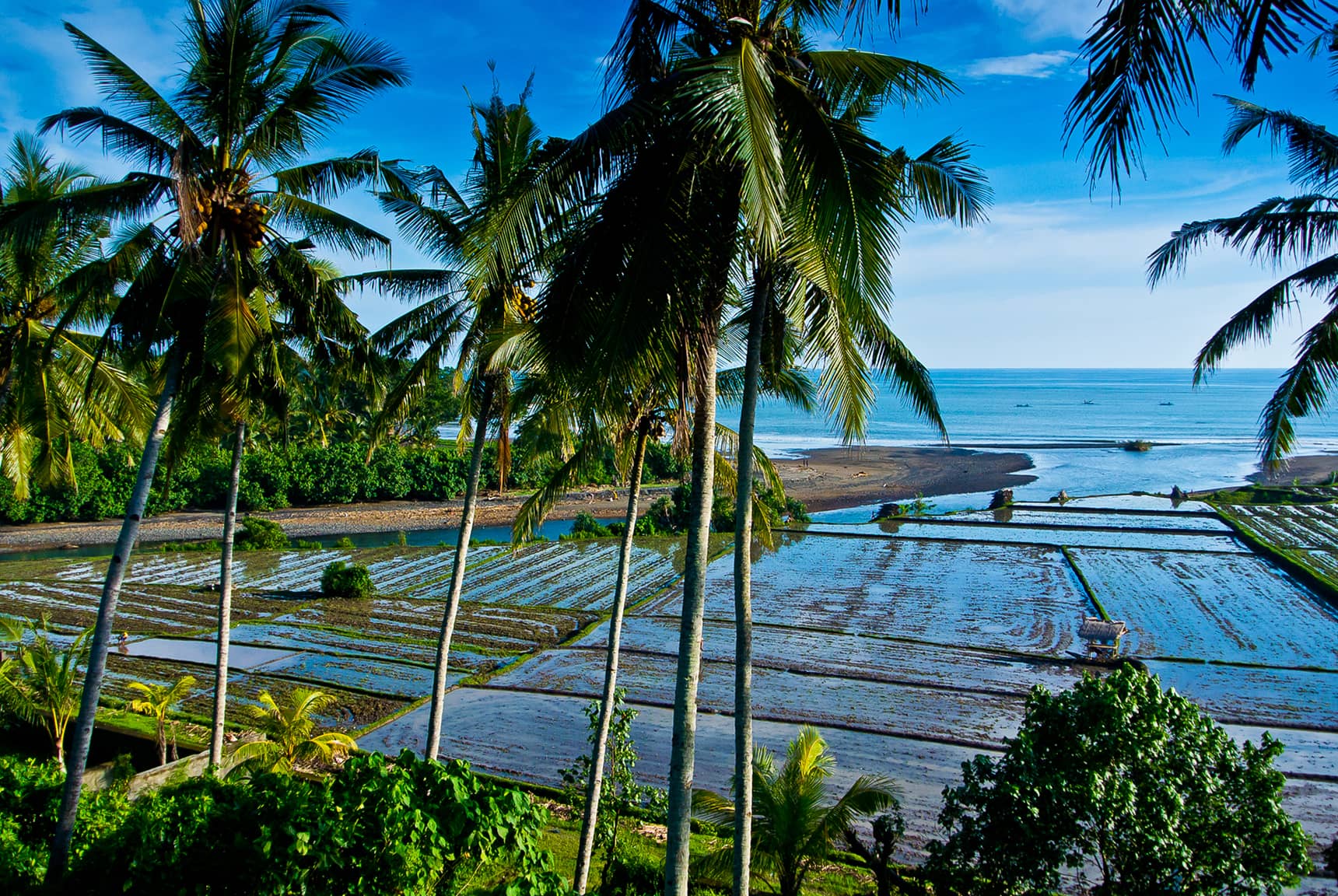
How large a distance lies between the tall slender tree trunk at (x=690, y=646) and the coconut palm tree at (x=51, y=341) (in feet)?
24.2

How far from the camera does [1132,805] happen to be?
318 inches

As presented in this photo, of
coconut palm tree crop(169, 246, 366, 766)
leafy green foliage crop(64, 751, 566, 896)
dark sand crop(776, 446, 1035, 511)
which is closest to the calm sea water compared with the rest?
dark sand crop(776, 446, 1035, 511)

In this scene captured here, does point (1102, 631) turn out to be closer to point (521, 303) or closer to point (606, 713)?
point (606, 713)

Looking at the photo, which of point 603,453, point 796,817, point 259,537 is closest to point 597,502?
point 259,537

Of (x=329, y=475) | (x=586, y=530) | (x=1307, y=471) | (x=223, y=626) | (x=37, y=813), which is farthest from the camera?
(x=1307, y=471)

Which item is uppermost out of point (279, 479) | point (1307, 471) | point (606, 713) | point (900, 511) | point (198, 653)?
point (1307, 471)

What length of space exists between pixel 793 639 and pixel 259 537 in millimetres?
26738

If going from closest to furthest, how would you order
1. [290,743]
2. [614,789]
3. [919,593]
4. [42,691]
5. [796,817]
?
1. [796,817]
2. [614,789]
3. [290,743]
4. [42,691]
5. [919,593]

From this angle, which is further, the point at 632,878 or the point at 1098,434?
the point at 1098,434

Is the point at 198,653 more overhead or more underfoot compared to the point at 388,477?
more underfoot

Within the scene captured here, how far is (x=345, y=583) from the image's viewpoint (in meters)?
29.7

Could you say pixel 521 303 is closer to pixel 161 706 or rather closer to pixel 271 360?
pixel 271 360

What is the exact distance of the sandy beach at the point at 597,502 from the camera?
4334cm

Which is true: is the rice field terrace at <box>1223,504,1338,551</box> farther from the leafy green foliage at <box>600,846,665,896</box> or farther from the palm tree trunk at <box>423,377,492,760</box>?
the palm tree trunk at <box>423,377,492,760</box>
